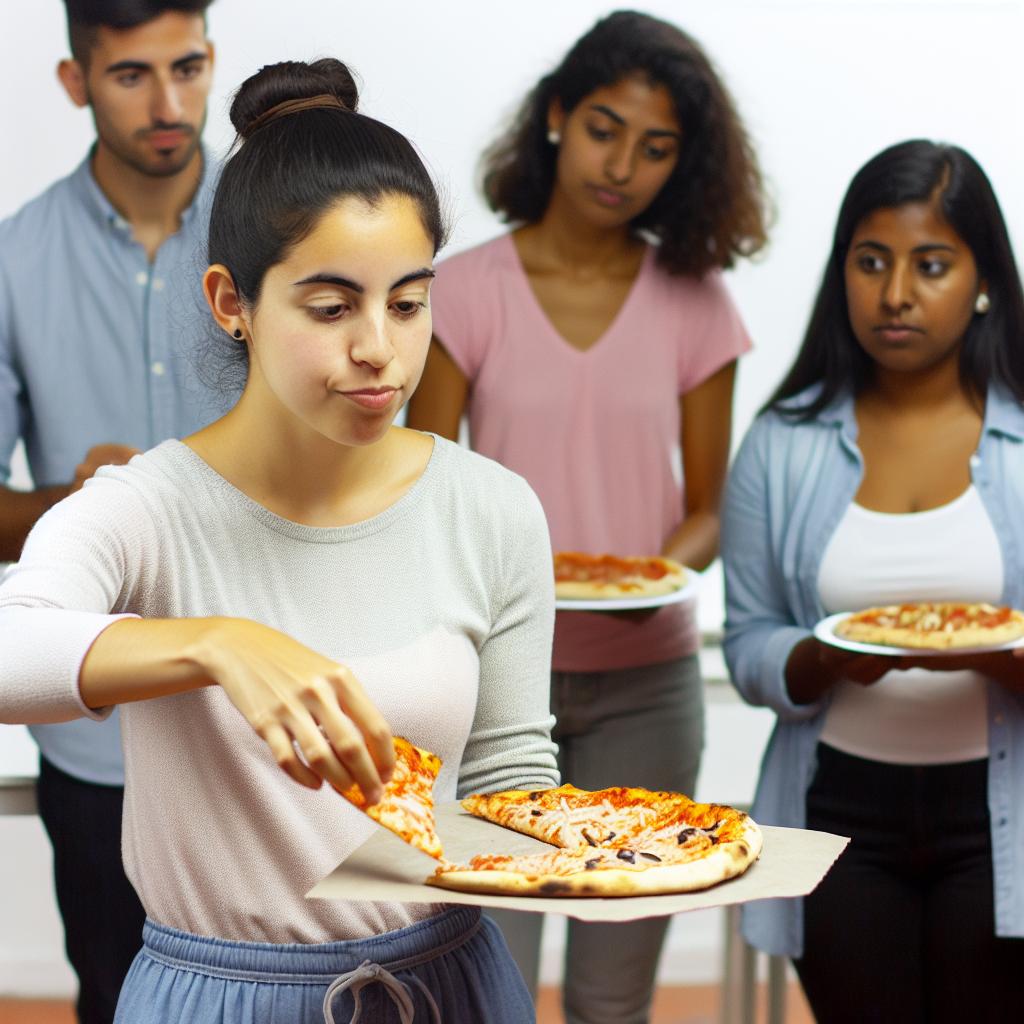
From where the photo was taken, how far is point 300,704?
110 cm

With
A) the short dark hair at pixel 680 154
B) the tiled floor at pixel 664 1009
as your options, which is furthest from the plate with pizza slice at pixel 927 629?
the tiled floor at pixel 664 1009

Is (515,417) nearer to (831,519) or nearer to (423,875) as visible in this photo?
(831,519)

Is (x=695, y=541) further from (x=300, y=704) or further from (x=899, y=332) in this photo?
(x=300, y=704)

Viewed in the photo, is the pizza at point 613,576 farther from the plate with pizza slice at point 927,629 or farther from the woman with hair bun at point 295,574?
the woman with hair bun at point 295,574

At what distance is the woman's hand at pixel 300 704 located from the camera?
1.10 meters

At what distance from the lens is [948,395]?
2.55 meters

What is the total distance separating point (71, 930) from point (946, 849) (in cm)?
140

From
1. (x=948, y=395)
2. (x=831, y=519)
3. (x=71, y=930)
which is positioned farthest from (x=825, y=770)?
(x=71, y=930)

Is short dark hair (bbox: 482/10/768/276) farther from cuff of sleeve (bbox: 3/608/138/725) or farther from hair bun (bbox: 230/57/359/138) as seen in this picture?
cuff of sleeve (bbox: 3/608/138/725)

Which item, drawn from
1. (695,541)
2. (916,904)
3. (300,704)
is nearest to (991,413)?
(695,541)

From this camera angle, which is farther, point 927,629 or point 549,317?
point 549,317

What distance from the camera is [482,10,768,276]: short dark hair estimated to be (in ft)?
8.69

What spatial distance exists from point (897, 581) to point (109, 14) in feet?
5.20

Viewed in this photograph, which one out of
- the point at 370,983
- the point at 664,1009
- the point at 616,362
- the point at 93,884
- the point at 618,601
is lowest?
the point at 664,1009
